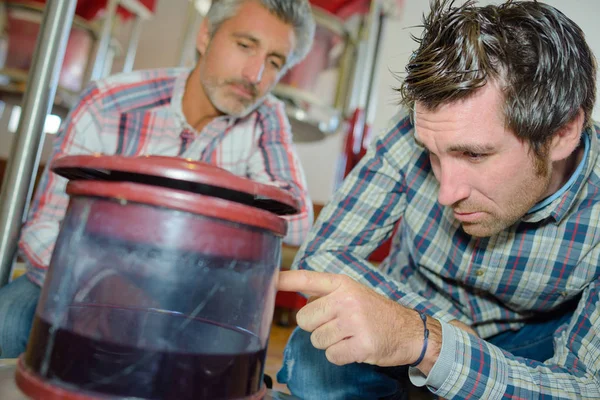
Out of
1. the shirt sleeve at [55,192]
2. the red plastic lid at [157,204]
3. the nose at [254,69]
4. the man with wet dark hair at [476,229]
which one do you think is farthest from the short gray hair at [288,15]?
the red plastic lid at [157,204]

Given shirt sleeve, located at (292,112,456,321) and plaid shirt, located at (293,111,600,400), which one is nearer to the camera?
plaid shirt, located at (293,111,600,400)

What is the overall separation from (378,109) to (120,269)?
2148 mm

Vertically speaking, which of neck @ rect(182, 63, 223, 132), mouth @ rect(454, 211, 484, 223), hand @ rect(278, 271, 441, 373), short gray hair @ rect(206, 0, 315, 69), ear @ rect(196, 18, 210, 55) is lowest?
hand @ rect(278, 271, 441, 373)

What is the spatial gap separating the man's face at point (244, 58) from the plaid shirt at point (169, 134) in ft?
0.20

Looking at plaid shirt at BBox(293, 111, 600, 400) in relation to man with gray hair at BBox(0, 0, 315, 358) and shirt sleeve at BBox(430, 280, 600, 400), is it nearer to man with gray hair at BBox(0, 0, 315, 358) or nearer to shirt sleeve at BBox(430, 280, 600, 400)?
shirt sleeve at BBox(430, 280, 600, 400)

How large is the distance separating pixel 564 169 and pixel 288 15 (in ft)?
2.57

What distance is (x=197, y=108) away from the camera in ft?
4.53

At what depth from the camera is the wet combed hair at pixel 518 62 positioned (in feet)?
2.70

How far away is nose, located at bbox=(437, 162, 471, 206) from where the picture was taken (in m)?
0.84

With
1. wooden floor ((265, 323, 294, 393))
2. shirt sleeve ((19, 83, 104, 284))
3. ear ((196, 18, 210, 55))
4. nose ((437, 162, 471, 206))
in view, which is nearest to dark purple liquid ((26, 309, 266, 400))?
nose ((437, 162, 471, 206))

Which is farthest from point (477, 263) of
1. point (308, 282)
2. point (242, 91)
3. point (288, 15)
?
point (288, 15)

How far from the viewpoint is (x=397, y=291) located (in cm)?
102

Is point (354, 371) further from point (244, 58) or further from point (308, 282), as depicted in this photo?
point (244, 58)

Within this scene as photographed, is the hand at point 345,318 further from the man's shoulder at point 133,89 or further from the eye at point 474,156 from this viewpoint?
the man's shoulder at point 133,89
